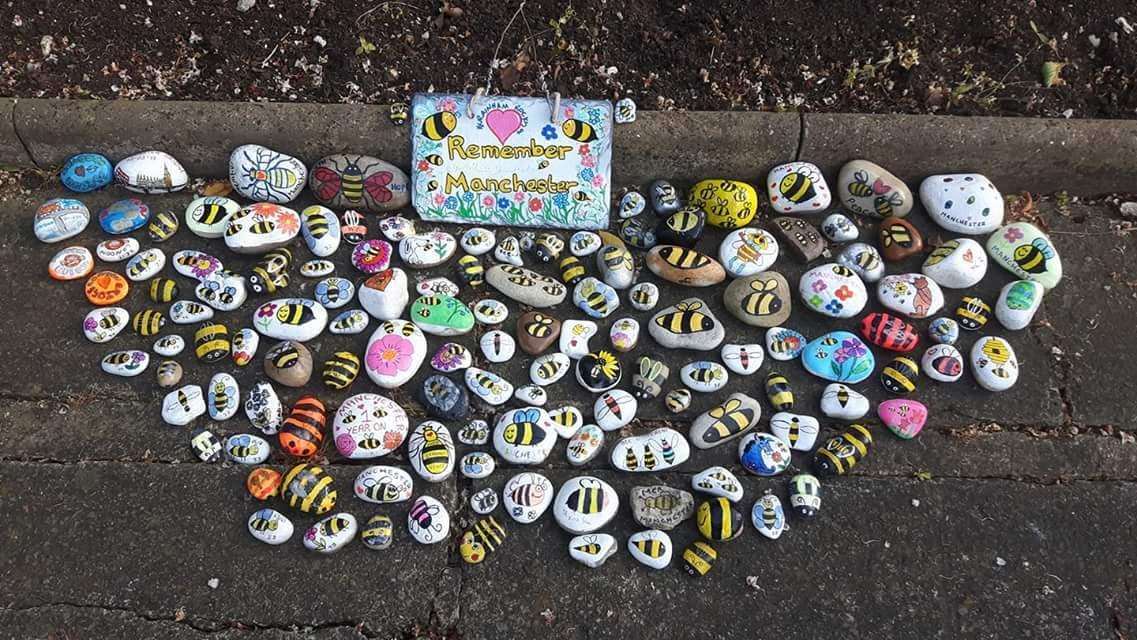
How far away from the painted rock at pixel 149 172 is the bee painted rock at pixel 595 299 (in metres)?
1.55

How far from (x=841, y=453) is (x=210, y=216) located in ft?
7.48

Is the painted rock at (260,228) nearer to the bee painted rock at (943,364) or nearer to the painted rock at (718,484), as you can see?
the painted rock at (718,484)

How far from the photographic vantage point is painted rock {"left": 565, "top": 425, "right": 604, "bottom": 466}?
222 cm

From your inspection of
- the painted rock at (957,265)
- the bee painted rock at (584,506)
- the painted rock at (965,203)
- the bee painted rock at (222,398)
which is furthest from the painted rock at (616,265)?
the bee painted rock at (222,398)

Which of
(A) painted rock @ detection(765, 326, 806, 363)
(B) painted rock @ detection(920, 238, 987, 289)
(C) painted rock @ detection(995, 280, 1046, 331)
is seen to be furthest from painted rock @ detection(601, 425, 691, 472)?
(C) painted rock @ detection(995, 280, 1046, 331)

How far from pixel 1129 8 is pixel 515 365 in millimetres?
2861

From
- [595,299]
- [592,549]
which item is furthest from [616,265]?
[592,549]

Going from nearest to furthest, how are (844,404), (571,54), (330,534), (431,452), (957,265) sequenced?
(330,534), (431,452), (844,404), (957,265), (571,54)

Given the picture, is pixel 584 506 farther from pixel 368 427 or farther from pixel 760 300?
pixel 760 300

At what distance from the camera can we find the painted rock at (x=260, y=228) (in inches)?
98.4

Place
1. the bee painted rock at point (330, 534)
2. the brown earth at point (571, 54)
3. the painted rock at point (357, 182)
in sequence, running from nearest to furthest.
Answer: the bee painted rock at point (330, 534) → the painted rock at point (357, 182) → the brown earth at point (571, 54)

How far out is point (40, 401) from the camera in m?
2.32

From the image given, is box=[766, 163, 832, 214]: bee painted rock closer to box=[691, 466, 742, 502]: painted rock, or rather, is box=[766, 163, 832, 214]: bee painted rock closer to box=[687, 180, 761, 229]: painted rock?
box=[687, 180, 761, 229]: painted rock

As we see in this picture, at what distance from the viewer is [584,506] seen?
6.93ft
